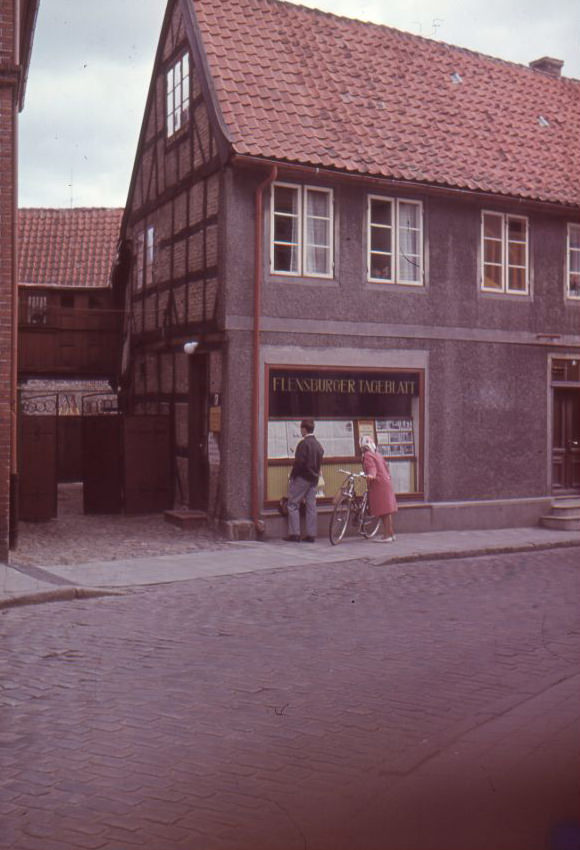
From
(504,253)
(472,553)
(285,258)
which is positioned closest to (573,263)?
(504,253)

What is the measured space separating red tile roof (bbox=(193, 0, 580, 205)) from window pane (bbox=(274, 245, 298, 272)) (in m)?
1.34

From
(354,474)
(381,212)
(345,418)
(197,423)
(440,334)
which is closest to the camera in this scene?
(354,474)

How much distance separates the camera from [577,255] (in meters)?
19.9

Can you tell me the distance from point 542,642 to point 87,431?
12.4 metres

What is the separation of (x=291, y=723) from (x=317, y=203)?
11689mm

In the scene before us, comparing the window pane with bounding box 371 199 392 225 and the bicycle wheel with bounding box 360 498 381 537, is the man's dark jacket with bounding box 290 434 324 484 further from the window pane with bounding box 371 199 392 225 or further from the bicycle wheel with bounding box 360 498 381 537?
the window pane with bounding box 371 199 392 225

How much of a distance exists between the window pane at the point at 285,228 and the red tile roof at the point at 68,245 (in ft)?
49.0

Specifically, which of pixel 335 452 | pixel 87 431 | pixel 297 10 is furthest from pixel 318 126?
pixel 87 431

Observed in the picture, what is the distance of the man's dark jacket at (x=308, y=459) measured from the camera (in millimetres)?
15688

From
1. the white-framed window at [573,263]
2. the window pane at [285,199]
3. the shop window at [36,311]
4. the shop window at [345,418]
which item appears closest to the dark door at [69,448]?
the shop window at [36,311]

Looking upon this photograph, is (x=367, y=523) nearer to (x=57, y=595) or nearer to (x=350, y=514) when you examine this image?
(x=350, y=514)

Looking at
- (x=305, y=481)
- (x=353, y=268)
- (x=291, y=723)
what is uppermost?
→ (x=353, y=268)

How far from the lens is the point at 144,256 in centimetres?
2134

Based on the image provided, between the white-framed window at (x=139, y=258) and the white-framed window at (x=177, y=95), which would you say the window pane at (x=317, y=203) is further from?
the white-framed window at (x=139, y=258)
